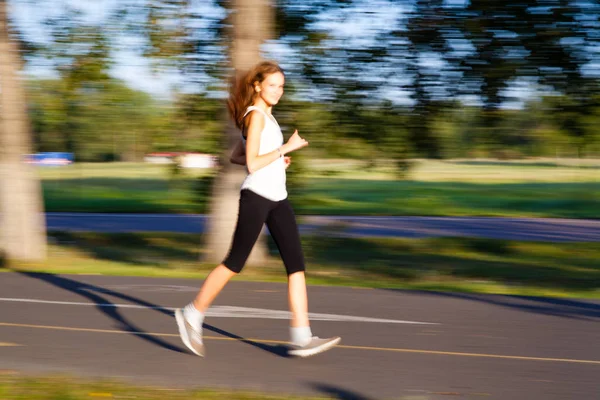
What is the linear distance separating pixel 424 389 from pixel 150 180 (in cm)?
3711

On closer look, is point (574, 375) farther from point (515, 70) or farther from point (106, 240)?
point (106, 240)

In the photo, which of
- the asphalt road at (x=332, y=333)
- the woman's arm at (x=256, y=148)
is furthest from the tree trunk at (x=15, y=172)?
the woman's arm at (x=256, y=148)

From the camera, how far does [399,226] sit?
1981 centimetres

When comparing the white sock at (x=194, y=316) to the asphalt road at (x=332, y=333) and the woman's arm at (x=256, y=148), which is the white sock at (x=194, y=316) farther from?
the woman's arm at (x=256, y=148)

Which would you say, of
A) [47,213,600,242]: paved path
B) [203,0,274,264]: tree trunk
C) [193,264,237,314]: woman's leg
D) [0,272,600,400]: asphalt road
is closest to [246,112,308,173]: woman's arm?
[193,264,237,314]: woman's leg

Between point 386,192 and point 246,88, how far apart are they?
2882 cm

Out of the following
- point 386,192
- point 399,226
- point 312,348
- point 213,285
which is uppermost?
point 213,285

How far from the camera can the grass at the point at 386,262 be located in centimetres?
1063

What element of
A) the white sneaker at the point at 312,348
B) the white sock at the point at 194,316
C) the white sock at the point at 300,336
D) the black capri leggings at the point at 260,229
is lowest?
the white sneaker at the point at 312,348

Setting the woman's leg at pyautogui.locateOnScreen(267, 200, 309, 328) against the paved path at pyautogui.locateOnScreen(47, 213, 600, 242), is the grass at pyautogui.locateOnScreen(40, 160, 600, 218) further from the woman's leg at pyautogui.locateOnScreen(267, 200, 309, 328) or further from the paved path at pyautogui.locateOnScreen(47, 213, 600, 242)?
the woman's leg at pyautogui.locateOnScreen(267, 200, 309, 328)

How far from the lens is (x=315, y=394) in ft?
16.6

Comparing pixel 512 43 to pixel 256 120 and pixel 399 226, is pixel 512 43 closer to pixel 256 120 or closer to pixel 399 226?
pixel 256 120

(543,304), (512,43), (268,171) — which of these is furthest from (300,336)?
(512,43)

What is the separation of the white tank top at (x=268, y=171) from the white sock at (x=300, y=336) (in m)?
0.88
